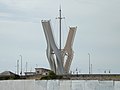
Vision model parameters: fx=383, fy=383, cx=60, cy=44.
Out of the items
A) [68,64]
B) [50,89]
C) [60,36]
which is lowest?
[50,89]

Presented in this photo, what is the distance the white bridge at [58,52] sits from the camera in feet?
259

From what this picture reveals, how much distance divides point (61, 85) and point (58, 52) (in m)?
54.7

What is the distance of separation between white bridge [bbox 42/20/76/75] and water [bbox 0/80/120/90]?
47356mm

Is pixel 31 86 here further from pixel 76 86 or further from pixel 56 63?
pixel 56 63

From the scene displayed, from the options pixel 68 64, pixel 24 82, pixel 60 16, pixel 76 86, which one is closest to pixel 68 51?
pixel 68 64

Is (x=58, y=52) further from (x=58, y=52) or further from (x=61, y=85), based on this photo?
(x=61, y=85)

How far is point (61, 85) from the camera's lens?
24406 mm

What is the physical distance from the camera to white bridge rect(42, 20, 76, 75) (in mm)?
78938

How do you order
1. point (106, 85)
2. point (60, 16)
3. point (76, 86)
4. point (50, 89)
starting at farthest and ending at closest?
1. point (60, 16)
2. point (50, 89)
3. point (76, 86)
4. point (106, 85)

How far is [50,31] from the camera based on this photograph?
259ft

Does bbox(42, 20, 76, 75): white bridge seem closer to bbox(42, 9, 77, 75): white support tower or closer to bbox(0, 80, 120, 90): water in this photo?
bbox(42, 9, 77, 75): white support tower

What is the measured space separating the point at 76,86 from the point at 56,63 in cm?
5898

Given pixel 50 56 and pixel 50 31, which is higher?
pixel 50 31

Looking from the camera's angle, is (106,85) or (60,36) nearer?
(106,85)
